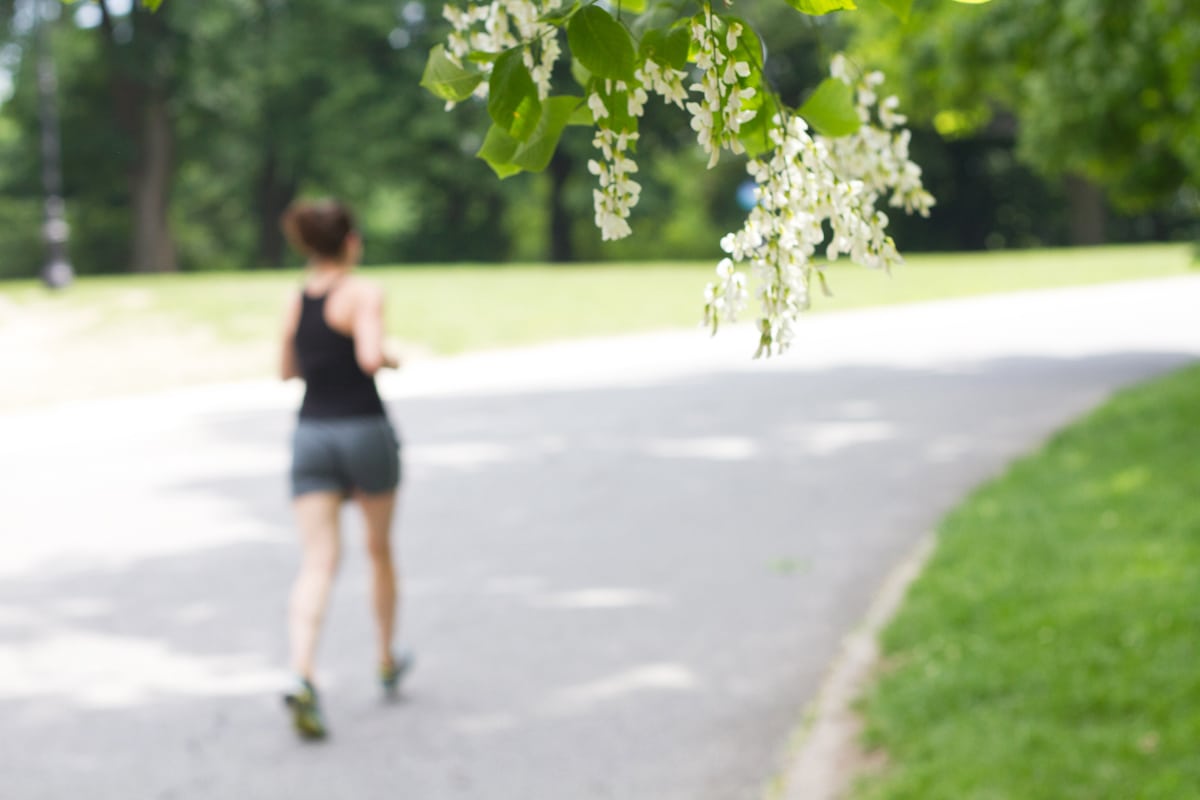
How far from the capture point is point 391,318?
64.5 ft

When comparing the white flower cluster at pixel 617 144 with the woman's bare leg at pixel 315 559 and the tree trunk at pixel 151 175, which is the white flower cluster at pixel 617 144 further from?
the tree trunk at pixel 151 175

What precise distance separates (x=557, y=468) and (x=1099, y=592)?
460 centimetres

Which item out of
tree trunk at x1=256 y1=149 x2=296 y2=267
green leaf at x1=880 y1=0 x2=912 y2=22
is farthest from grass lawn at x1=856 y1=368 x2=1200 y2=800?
tree trunk at x1=256 y1=149 x2=296 y2=267

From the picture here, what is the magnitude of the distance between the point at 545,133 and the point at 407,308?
19488 millimetres

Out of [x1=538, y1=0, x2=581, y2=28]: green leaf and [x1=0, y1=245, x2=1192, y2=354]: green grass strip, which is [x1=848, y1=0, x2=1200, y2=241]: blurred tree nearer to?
[x1=0, y1=245, x2=1192, y2=354]: green grass strip

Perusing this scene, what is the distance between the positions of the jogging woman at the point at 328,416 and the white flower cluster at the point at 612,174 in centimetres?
305

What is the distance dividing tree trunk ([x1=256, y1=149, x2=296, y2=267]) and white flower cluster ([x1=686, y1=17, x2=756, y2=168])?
42.0 meters

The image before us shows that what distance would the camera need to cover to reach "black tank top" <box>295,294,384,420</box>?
477cm

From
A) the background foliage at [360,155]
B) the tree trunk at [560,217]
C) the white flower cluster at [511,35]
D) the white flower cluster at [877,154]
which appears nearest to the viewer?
the white flower cluster at [511,35]

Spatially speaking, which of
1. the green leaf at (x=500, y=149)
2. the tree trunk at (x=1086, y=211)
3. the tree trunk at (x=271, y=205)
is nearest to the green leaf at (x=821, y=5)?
the green leaf at (x=500, y=149)

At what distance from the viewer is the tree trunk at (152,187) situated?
3444 centimetres

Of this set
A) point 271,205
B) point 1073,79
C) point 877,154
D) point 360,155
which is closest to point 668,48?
point 877,154

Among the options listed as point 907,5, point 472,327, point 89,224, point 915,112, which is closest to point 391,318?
point 472,327

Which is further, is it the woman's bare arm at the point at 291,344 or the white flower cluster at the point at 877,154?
the woman's bare arm at the point at 291,344
